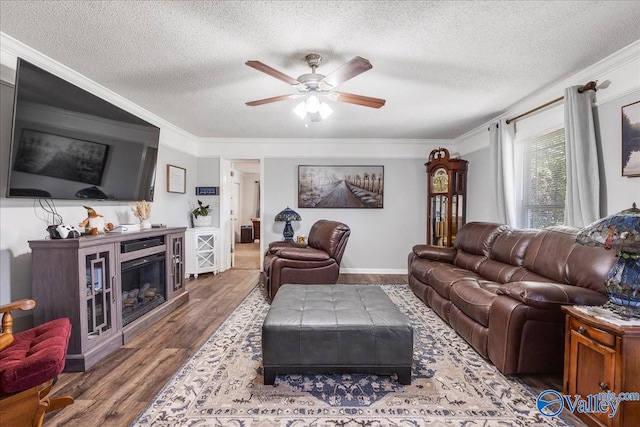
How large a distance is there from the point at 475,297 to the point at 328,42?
2285 mm

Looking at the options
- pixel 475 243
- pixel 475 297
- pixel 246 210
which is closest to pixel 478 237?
pixel 475 243

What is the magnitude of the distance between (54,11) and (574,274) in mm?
3906

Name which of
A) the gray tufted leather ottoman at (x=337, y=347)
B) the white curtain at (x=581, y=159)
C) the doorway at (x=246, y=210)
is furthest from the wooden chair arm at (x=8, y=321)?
the doorway at (x=246, y=210)

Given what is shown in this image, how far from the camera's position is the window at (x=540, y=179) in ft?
9.80

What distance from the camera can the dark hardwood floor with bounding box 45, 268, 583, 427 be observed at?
1592 mm

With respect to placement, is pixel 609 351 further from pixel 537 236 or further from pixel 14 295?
pixel 14 295

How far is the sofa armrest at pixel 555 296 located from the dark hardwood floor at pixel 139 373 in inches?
22.5

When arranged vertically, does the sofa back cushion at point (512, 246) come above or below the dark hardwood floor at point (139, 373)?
above

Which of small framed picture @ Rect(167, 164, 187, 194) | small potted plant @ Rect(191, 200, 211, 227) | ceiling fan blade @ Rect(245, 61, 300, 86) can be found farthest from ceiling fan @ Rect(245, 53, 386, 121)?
small potted plant @ Rect(191, 200, 211, 227)

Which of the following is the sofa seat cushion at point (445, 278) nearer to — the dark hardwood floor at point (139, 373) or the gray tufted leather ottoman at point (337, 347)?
the dark hardwood floor at point (139, 373)

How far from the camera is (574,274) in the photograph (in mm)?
2039

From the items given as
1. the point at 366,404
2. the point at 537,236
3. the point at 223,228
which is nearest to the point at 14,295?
the point at 366,404

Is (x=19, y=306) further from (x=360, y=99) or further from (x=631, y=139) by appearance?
(x=631, y=139)

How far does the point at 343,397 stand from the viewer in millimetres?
1731
